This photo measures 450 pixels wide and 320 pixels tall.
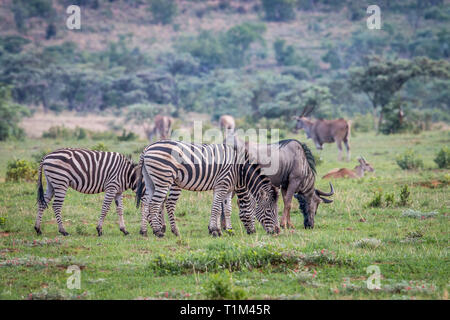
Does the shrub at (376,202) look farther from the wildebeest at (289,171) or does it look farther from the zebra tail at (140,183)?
the zebra tail at (140,183)

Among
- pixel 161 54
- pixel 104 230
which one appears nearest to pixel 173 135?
pixel 104 230

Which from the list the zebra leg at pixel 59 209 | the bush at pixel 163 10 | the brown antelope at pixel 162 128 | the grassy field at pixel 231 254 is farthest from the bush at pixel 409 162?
the bush at pixel 163 10

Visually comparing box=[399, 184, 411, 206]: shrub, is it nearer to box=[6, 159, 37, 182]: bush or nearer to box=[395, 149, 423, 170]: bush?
box=[395, 149, 423, 170]: bush

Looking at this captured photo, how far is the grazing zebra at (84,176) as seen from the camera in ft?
32.7

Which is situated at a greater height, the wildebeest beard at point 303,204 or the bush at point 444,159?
the bush at point 444,159

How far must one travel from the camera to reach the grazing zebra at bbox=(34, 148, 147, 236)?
32.7 feet

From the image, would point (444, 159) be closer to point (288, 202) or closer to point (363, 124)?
point (288, 202)

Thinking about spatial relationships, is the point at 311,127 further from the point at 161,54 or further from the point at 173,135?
the point at 161,54

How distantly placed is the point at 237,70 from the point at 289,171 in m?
47.6

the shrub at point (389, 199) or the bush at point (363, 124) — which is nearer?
the shrub at point (389, 199)

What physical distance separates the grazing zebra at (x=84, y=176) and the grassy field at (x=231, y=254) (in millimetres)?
482

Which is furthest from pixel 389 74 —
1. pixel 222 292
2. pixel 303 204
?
pixel 222 292

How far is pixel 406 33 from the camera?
67.6m
